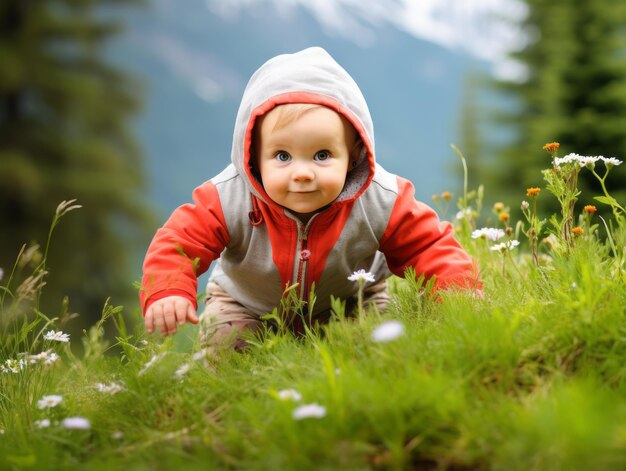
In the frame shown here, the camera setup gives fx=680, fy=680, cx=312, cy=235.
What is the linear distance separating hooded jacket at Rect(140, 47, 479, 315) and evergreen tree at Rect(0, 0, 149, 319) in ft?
48.9

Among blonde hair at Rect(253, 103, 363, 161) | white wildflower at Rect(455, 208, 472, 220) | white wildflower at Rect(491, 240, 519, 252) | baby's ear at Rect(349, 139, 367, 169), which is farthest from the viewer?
white wildflower at Rect(455, 208, 472, 220)

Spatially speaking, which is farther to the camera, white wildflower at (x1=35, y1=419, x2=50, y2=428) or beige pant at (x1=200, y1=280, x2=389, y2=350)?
beige pant at (x1=200, y1=280, x2=389, y2=350)

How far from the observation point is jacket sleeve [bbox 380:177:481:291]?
3.24 meters

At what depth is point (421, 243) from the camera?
340 centimetres

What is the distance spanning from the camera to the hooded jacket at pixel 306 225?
3.14m

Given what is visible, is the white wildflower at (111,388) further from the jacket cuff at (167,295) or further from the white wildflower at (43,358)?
the jacket cuff at (167,295)

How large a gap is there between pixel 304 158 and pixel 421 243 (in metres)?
0.80

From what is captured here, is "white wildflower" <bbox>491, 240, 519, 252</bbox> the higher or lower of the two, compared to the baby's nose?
lower

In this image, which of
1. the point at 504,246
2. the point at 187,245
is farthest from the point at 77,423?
the point at 504,246

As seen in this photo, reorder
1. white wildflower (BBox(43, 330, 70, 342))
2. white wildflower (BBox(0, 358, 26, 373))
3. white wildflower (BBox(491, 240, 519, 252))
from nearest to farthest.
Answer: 1. white wildflower (BBox(0, 358, 26, 373))
2. white wildflower (BBox(43, 330, 70, 342))
3. white wildflower (BBox(491, 240, 519, 252))

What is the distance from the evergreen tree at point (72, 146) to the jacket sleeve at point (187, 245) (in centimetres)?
1488

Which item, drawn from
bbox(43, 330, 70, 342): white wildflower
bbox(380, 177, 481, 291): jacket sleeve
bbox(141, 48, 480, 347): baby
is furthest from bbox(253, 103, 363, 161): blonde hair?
bbox(43, 330, 70, 342): white wildflower

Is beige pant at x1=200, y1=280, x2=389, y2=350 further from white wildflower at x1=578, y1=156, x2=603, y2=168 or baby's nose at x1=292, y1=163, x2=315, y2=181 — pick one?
white wildflower at x1=578, y1=156, x2=603, y2=168

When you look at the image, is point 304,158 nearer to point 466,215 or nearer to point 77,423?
point 77,423
